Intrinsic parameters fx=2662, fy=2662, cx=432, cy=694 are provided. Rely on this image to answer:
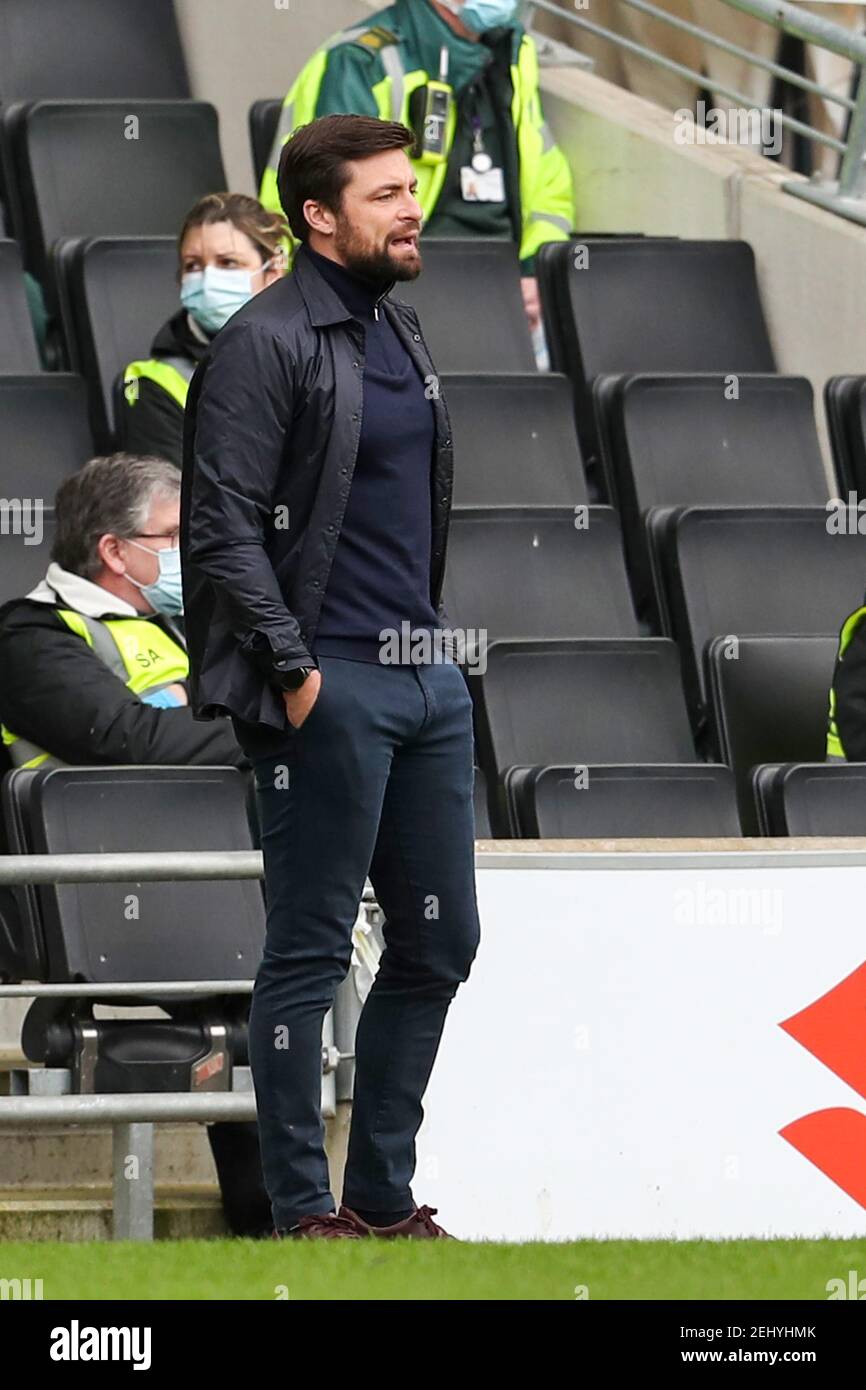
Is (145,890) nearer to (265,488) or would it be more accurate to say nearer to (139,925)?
(139,925)

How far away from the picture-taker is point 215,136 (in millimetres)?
6664

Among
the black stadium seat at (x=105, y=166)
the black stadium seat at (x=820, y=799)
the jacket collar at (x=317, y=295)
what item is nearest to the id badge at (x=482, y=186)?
the black stadium seat at (x=105, y=166)

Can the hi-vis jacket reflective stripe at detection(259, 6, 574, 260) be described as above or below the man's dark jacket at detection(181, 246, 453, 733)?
above

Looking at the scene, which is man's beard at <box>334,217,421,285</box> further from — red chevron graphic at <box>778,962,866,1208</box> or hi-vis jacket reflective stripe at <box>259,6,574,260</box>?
hi-vis jacket reflective stripe at <box>259,6,574,260</box>

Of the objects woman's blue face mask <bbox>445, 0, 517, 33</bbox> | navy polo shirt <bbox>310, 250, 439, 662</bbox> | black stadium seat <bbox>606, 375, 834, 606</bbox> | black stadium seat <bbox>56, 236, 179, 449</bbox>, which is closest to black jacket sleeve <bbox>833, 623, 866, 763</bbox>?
black stadium seat <bbox>606, 375, 834, 606</bbox>

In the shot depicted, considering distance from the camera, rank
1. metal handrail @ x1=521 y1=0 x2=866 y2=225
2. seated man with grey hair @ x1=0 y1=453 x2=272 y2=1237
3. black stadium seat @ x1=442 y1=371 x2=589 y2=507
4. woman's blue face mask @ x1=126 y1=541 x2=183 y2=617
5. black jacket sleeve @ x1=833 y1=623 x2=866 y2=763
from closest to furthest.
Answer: seated man with grey hair @ x1=0 y1=453 x2=272 y2=1237 < woman's blue face mask @ x1=126 y1=541 x2=183 y2=617 < black jacket sleeve @ x1=833 y1=623 x2=866 y2=763 < black stadium seat @ x1=442 y1=371 x2=589 y2=507 < metal handrail @ x1=521 y1=0 x2=866 y2=225

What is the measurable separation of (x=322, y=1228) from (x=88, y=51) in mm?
4489

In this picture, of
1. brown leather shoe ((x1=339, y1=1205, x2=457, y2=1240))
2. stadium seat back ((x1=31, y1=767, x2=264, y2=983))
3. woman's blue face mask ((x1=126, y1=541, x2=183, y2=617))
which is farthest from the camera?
woman's blue face mask ((x1=126, y1=541, x2=183, y2=617))

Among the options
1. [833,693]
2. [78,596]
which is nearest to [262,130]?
[78,596]

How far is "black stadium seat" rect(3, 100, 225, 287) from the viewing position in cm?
638

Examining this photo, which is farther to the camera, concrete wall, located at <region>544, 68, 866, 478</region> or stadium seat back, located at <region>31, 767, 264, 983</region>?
concrete wall, located at <region>544, 68, 866, 478</region>

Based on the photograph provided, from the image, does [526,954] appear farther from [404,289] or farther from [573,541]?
[404,289]

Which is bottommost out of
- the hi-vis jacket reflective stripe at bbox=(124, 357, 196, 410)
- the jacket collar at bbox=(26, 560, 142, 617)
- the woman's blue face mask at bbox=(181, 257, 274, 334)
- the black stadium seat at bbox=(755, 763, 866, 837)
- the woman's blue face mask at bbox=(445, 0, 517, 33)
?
the black stadium seat at bbox=(755, 763, 866, 837)

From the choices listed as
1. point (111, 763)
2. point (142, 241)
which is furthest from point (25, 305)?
point (111, 763)
